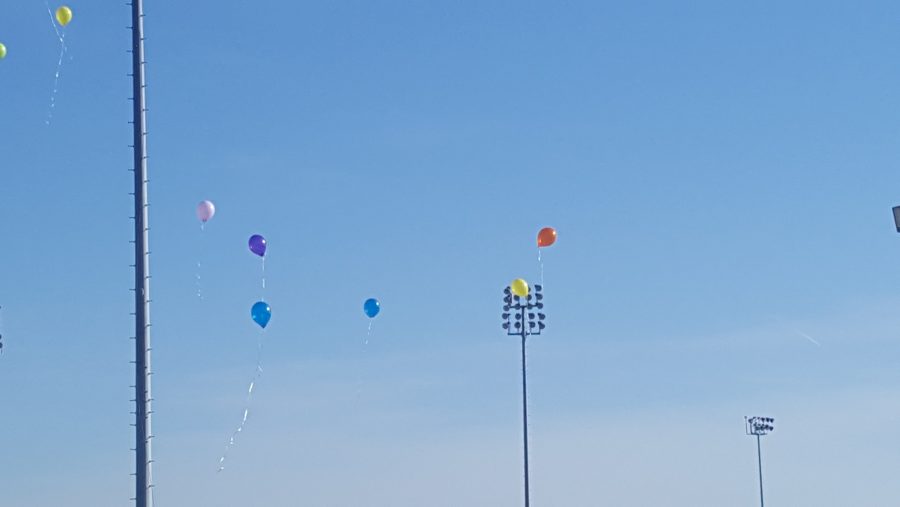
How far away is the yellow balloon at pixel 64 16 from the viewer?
23344mm

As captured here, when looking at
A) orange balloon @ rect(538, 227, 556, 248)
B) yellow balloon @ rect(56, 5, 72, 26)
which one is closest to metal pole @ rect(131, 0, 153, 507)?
yellow balloon @ rect(56, 5, 72, 26)

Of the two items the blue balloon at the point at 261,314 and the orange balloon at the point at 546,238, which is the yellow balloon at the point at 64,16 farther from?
the orange balloon at the point at 546,238

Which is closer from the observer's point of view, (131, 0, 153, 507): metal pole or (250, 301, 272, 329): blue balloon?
(131, 0, 153, 507): metal pole

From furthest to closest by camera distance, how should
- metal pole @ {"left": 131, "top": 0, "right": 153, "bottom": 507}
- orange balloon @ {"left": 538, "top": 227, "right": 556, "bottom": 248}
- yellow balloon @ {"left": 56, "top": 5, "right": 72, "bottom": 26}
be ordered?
orange balloon @ {"left": 538, "top": 227, "right": 556, "bottom": 248} → yellow balloon @ {"left": 56, "top": 5, "right": 72, "bottom": 26} → metal pole @ {"left": 131, "top": 0, "right": 153, "bottom": 507}

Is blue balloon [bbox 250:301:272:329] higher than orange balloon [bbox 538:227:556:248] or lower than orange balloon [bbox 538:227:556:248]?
lower

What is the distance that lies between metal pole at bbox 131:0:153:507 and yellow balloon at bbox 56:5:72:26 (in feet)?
22.3

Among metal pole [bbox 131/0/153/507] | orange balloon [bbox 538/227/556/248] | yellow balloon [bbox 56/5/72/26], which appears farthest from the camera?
orange balloon [bbox 538/227/556/248]

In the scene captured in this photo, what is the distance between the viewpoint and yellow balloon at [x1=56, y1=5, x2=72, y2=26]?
2334 centimetres

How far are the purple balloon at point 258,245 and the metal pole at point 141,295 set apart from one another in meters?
12.8

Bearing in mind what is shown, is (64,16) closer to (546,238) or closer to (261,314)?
(261,314)

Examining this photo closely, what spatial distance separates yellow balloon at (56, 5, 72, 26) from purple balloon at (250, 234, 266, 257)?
7.59m

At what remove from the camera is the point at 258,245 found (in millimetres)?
29859

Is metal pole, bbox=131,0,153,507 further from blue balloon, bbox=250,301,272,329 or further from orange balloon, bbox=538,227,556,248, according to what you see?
orange balloon, bbox=538,227,556,248

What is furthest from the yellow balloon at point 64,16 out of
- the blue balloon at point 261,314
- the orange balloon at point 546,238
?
the orange balloon at point 546,238
